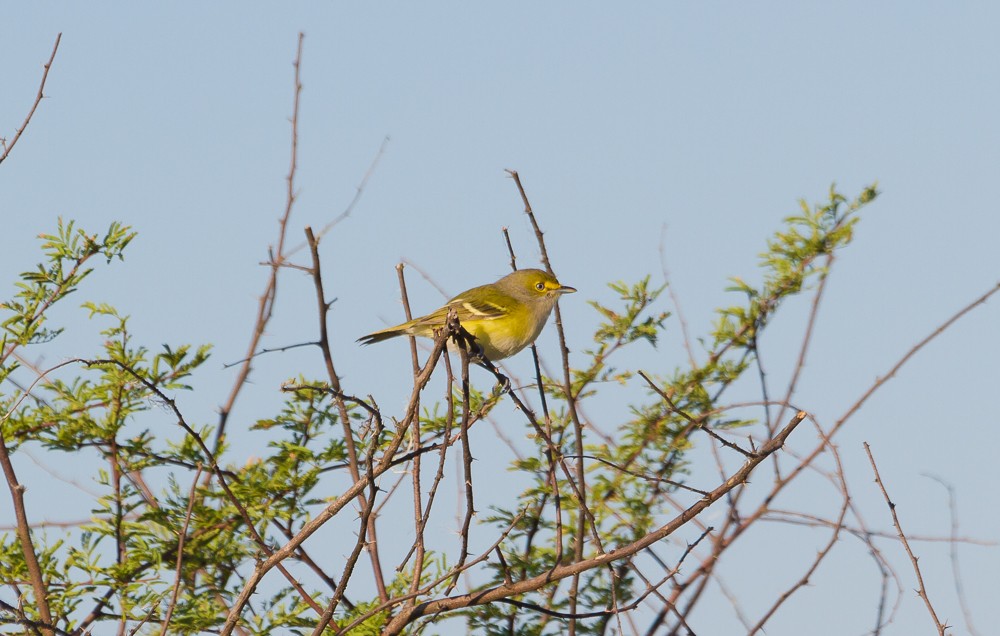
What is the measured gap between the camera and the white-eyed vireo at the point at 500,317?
6984 millimetres

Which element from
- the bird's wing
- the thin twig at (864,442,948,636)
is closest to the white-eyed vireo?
the bird's wing

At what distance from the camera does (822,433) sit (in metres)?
3.82

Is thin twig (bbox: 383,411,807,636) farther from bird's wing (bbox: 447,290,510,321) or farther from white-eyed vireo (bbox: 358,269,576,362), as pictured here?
bird's wing (bbox: 447,290,510,321)

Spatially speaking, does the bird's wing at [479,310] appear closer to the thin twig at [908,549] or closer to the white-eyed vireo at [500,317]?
the white-eyed vireo at [500,317]

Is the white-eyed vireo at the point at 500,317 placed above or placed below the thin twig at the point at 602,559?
above

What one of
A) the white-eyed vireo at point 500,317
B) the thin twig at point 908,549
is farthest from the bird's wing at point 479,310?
the thin twig at point 908,549

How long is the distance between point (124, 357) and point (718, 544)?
248 centimetres

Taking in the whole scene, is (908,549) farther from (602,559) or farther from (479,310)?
(479,310)

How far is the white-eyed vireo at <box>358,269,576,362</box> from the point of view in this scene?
6.98 meters

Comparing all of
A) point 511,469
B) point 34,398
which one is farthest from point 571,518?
point 34,398

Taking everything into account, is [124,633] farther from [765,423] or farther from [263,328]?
[765,423]

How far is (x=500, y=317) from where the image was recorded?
7062mm

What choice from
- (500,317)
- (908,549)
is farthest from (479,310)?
(908,549)

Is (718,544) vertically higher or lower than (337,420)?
lower
